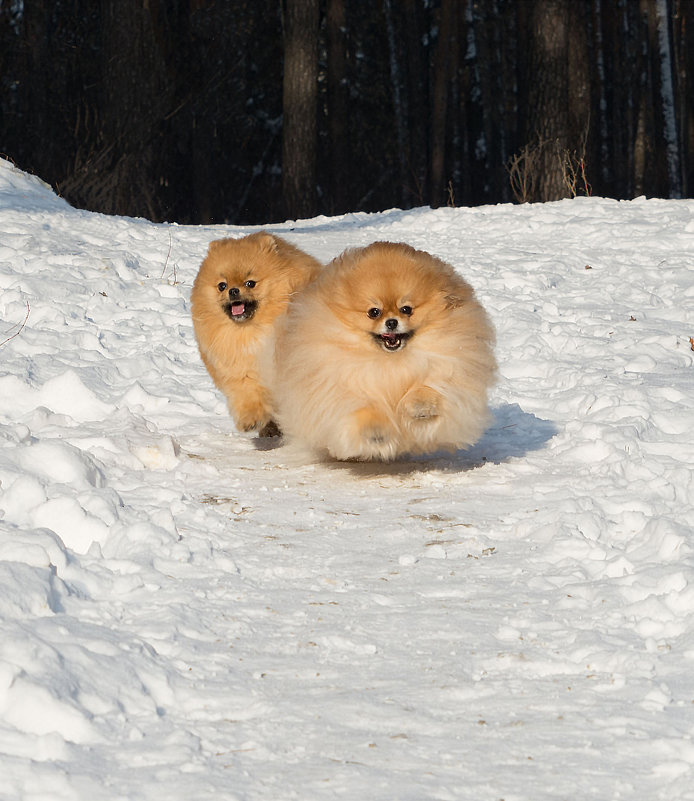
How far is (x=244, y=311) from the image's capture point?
579 centimetres

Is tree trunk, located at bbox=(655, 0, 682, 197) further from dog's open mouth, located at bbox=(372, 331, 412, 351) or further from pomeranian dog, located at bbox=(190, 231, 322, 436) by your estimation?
dog's open mouth, located at bbox=(372, 331, 412, 351)

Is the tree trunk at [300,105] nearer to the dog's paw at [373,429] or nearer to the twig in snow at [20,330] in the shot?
the twig in snow at [20,330]

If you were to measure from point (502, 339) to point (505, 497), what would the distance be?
3.18 m

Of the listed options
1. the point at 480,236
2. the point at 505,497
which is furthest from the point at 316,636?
the point at 480,236

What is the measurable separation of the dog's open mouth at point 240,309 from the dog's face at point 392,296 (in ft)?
3.00

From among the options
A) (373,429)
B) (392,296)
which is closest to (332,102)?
(392,296)

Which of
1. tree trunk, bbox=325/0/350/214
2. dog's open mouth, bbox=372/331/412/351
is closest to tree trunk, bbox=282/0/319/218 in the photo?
tree trunk, bbox=325/0/350/214

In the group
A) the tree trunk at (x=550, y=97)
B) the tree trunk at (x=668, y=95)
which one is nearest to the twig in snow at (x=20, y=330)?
the tree trunk at (x=550, y=97)

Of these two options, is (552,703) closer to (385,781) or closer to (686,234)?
(385,781)

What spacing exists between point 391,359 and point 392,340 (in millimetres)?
117

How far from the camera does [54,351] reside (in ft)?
23.0

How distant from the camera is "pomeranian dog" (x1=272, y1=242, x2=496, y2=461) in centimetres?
493

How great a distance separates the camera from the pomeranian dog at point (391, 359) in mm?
4934

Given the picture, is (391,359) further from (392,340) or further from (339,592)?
(339,592)
